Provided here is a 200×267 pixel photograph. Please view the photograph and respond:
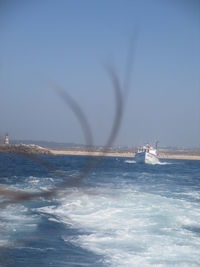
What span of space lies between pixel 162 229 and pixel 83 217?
10.8 feet

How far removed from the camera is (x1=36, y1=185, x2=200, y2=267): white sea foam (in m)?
10.2

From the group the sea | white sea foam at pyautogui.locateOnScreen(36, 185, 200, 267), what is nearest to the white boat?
white sea foam at pyautogui.locateOnScreen(36, 185, 200, 267)

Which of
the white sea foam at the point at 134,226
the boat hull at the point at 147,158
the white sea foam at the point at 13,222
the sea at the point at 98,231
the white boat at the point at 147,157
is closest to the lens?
the sea at the point at 98,231

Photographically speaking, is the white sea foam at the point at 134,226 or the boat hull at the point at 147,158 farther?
the boat hull at the point at 147,158

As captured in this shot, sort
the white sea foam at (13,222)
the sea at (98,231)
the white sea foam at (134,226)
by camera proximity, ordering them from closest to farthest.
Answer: the sea at (98,231) → the white sea foam at (134,226) → the white sea foam at (13,222)

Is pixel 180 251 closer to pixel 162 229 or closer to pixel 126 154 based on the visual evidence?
pixel 162 229

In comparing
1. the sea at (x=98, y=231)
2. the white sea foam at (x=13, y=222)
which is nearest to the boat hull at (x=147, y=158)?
the sea at (x=98, y=231)

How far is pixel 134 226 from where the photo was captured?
1348 cm

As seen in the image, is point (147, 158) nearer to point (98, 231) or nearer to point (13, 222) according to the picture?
point (13, 222)

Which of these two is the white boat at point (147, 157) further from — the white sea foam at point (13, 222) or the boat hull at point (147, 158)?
the white sea foam at point (13, 222)

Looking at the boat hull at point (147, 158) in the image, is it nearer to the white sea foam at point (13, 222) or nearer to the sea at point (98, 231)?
the sea at point (98, 231)

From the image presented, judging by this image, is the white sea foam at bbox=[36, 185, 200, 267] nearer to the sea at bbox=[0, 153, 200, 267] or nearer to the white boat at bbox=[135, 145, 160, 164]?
the sea at bbox=[0, 153, 200, 267]

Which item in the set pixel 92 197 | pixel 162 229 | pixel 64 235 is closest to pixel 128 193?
pixel 92 197

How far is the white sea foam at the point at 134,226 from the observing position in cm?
1021
